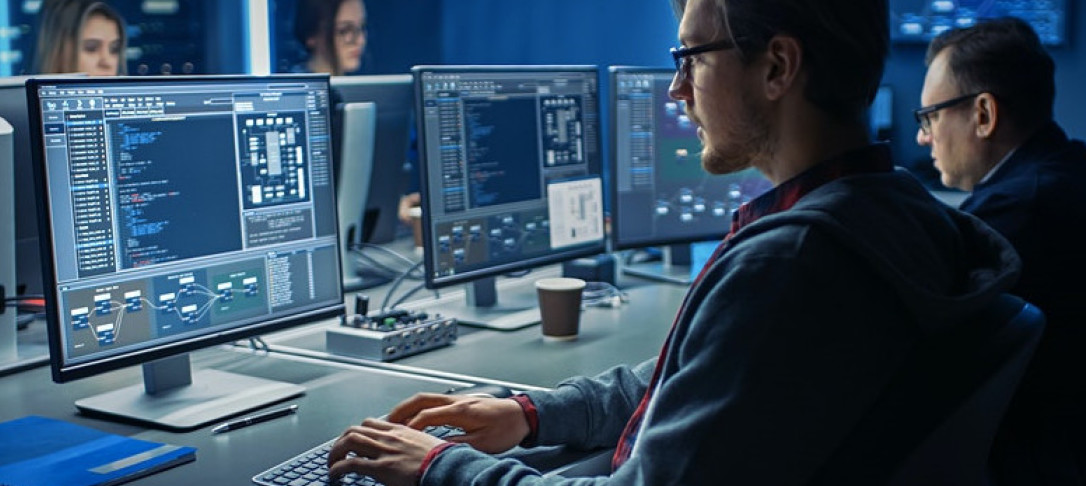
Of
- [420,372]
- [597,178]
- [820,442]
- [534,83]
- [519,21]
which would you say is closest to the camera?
[820,442]

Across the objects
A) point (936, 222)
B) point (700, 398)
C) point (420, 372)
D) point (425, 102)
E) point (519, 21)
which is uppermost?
point (519, 21)

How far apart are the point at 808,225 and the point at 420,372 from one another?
43.3 inches

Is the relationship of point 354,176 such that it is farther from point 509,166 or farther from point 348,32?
point 348,32

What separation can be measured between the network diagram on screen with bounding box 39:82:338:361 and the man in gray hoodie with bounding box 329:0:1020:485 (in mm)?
451

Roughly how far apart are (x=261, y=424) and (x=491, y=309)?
908 millimetres

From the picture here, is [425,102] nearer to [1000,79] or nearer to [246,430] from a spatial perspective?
[246,430]

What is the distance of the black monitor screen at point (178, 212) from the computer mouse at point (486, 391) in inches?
12.9

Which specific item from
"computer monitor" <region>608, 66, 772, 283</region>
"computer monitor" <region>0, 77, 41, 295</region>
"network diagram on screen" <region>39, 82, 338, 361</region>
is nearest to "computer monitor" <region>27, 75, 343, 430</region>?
"network diagram on screen" <region>39, 82, 338, 361</region>

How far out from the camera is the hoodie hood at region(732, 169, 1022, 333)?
118 centimetres

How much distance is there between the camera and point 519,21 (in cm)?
540

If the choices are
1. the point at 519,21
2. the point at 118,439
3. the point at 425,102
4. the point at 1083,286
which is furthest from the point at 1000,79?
the point at 519,21

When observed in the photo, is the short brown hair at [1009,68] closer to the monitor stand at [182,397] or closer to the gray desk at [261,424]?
the gray desk at [261,424]

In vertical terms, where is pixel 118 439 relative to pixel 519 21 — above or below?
below

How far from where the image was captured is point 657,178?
2.96 meters
